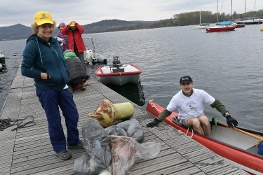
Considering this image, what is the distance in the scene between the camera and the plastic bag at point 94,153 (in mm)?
3496

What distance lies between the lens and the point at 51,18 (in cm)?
349

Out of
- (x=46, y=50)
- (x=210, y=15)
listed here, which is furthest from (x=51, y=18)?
(x=210, y=15)

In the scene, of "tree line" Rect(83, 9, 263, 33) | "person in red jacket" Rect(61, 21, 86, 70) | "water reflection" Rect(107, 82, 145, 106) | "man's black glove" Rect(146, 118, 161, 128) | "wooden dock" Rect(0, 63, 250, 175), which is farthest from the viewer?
"tree line" Rect(83, 9, 263, 33)

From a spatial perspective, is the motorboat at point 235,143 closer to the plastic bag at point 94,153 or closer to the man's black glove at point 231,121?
the man's black glove at point 231,121

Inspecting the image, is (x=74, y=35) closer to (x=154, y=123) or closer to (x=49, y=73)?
(x=154, y=123)

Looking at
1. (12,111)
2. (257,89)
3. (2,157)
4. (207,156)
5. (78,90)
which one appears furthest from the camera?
(257,89)

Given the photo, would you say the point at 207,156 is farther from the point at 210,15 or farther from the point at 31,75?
the point at 210,15

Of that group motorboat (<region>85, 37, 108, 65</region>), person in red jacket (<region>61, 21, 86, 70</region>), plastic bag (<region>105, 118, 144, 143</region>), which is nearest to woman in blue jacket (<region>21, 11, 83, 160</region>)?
plastic bag (<region>105, 118, 144, 143</region>)

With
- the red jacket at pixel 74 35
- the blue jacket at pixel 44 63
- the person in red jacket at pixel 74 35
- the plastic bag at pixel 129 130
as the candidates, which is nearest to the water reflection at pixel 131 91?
the person in red jacket at pixel 74 35

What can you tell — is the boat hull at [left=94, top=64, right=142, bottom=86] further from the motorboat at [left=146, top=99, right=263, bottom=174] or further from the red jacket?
the motorboat at [left=146, top=99, right=263, bottom=174]

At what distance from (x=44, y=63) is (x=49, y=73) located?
15cm

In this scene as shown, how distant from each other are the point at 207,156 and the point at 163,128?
4.17 feet

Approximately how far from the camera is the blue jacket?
11.3 ft

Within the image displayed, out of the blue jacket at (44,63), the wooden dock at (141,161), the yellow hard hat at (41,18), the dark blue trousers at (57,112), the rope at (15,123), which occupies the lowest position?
the wooden dock at (141,161)
